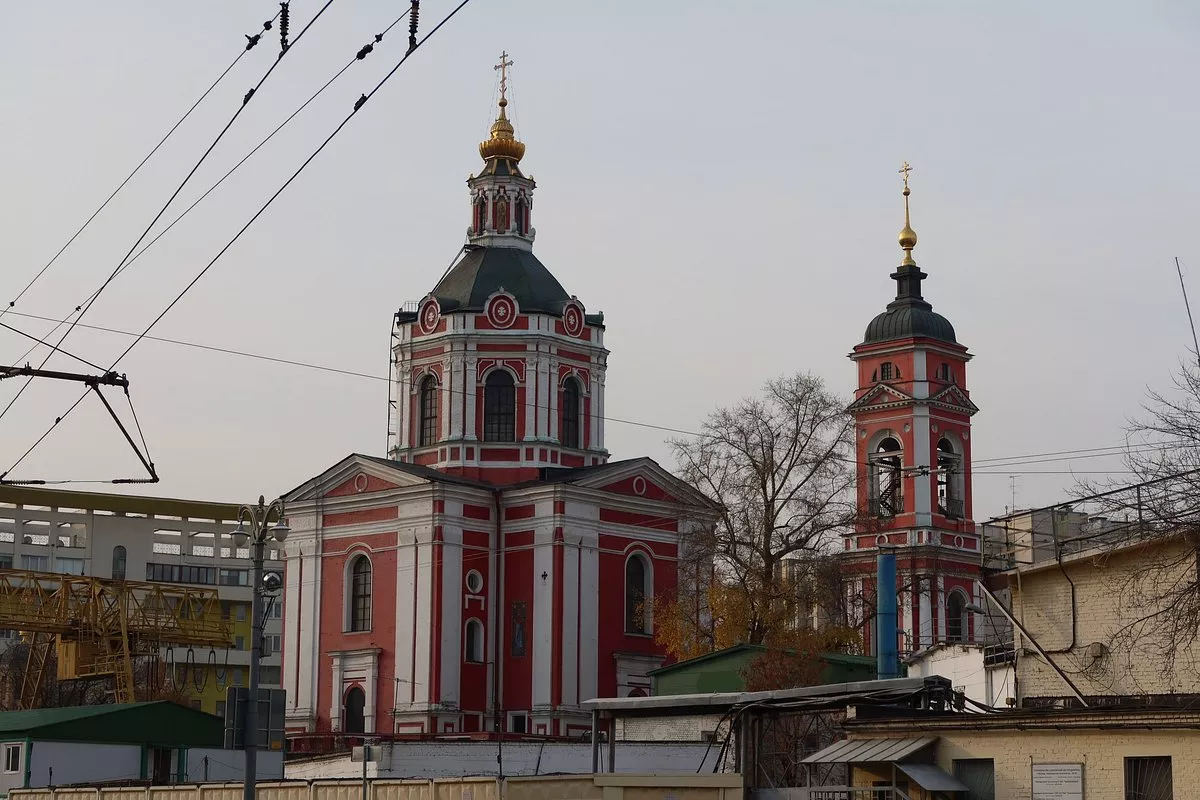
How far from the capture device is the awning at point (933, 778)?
2394 cm

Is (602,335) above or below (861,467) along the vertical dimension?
above

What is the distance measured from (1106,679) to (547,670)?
28.0 metres

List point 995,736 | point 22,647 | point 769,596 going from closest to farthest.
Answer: point 995,736
point 769,596
point 22,647

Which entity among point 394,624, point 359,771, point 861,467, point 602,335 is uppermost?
point 602,335

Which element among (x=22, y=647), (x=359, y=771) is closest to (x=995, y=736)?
(x=359, y=771)

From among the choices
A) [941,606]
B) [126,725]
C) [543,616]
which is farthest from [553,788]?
[941,606]

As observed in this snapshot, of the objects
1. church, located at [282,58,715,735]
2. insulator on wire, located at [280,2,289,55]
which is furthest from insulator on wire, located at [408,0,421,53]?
church, located at [282,58,715,735]

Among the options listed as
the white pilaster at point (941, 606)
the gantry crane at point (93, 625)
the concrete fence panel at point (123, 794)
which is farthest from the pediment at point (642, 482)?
the concrete fence panel at point (123, 794)

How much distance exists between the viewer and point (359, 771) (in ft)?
134

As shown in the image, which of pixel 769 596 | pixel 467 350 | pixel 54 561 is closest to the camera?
pixel 769 596

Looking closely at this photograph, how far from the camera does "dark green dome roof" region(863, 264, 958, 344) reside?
67688mm

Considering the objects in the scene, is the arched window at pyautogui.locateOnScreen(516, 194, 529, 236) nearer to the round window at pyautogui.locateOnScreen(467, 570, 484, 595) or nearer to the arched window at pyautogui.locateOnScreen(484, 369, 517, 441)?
the arched window at pyautogui.locateOnScreen(484, 369, 517, 441)

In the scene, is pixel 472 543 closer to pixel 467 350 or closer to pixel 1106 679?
pixel 467 350

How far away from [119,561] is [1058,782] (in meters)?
81.3
